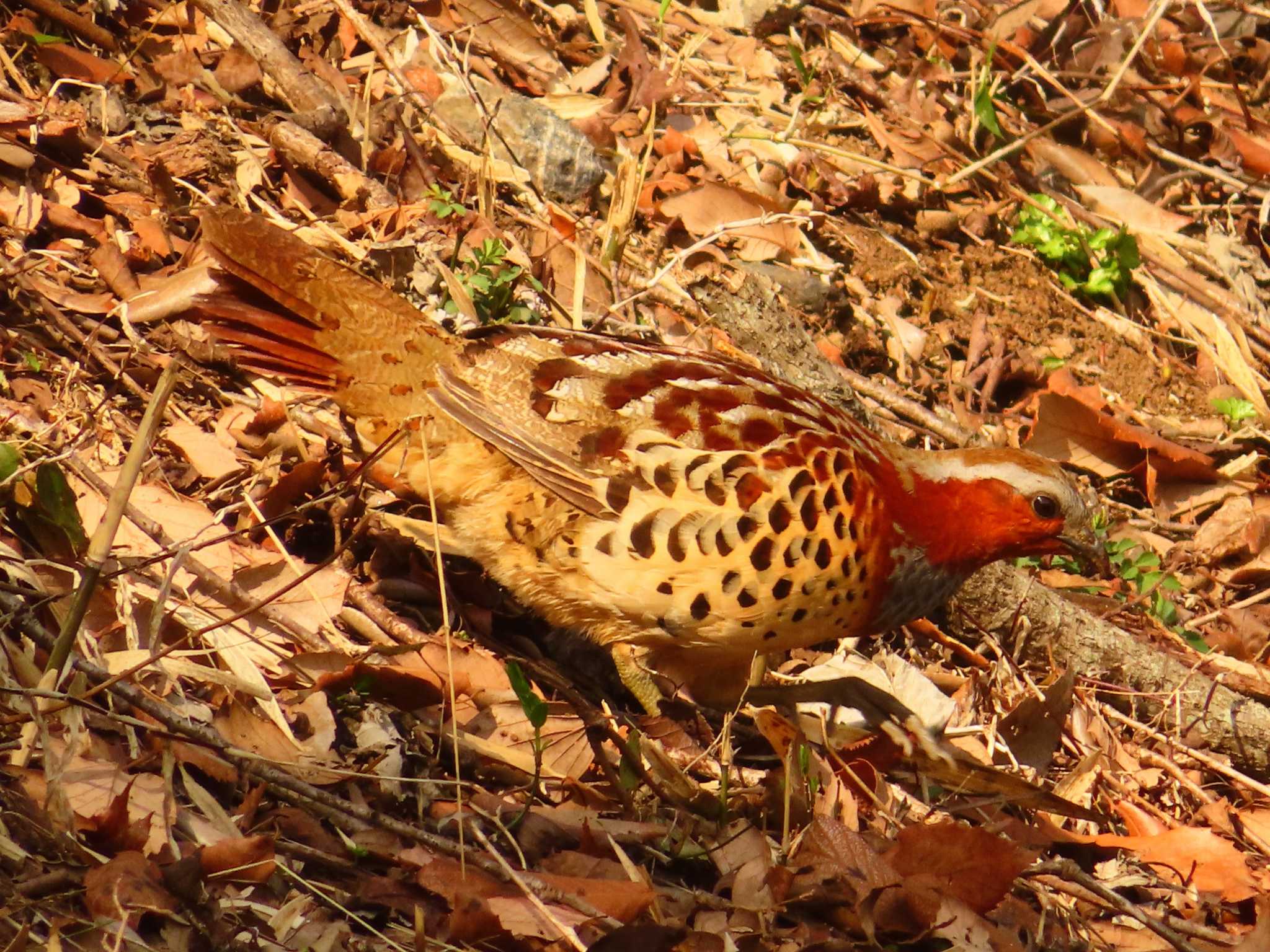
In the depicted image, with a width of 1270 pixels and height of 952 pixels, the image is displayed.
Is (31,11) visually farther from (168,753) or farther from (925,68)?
(925,68)

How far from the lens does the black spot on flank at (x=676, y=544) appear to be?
3.73 meters

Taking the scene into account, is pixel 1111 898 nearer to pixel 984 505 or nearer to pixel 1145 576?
pixel 984 505

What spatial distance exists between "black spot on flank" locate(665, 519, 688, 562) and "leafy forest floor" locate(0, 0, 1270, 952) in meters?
0.51

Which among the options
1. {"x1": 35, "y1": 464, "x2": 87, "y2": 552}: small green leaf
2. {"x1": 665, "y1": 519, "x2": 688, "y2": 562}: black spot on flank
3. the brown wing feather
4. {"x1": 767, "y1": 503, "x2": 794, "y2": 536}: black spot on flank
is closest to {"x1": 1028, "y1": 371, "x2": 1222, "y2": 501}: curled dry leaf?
{"x1": 767, "y1": 503, "x2": 794, "y2": 536}: black spot on flank

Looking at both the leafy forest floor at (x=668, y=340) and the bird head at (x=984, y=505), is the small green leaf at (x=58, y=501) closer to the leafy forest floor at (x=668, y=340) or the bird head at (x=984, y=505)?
the leafy forest floor at (x=668, y=340)

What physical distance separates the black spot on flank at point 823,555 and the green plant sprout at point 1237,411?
2852 millimetres

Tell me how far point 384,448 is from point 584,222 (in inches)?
88.9

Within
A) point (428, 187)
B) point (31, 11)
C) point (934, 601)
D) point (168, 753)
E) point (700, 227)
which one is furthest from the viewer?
point (700, 227)

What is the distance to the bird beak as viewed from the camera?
4352 mm

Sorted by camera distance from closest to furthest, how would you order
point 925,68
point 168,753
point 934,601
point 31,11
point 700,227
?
point 168,753, point 934,601, point 31,11, point 700,227, point 925,68

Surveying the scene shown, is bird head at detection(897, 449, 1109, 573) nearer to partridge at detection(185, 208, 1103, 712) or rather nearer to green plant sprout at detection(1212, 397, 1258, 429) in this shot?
→ partridge at detection(185, 208, 1103, 712)

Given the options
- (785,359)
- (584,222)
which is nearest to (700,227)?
(584,222)

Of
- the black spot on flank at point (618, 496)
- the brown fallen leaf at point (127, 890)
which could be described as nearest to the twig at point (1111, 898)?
the black spot on flank at point (618, 496)

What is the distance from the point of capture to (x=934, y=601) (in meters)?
4.27
